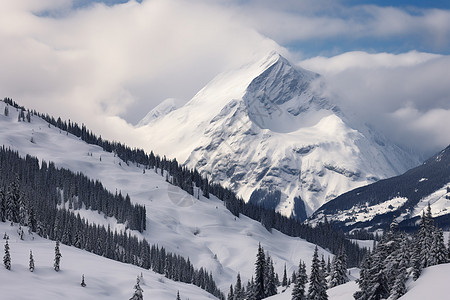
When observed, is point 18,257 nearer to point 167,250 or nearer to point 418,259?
point 418,259

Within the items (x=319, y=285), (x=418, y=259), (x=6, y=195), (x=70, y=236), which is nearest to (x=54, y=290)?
(x=319, y=285)

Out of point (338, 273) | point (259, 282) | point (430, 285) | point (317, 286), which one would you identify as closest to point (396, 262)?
point (430, 285)

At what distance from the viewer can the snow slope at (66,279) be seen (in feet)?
246

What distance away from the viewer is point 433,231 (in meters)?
70.8

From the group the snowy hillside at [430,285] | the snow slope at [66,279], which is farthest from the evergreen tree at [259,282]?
the snow slope at [66,279]

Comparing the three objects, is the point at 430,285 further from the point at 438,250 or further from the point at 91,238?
the point at 91,238

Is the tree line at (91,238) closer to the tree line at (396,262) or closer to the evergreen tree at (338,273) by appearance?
the evergreen tree at (338,273)

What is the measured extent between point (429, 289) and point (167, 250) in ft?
499

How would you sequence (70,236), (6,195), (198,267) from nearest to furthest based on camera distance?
(6,195)
(70,236)
(198,267)

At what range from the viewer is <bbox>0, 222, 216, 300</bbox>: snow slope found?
74.9 m

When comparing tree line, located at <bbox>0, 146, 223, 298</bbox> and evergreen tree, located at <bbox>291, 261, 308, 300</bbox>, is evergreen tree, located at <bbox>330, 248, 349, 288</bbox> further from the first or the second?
tree line, located at <bbox>0, 146, 223, 298</bbox>

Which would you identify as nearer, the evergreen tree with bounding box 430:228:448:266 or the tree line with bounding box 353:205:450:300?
the tree line with bounding box 353:205:450:300

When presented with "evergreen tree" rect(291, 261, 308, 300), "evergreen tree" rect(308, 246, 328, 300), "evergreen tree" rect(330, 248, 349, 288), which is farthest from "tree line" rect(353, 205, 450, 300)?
"evergreen tree" rect(330, 248, 349, 288)

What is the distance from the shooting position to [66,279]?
88250 mm
